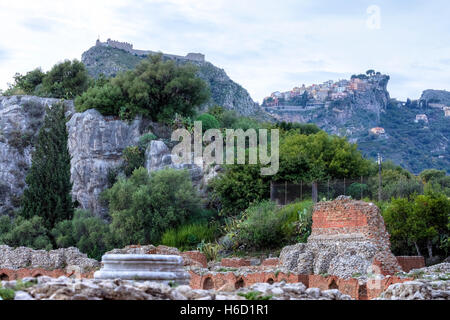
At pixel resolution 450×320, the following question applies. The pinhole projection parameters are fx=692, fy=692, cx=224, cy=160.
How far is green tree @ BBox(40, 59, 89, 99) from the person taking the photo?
48.8 m

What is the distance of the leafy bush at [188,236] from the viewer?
101ft

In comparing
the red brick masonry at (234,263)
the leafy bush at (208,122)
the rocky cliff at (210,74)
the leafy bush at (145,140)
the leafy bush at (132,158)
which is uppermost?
the rocky cliff at (210,74)

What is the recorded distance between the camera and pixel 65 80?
49219 mm

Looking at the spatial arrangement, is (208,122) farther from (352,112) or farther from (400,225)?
(352,112)

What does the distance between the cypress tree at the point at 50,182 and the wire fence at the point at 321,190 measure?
1088 centimetres

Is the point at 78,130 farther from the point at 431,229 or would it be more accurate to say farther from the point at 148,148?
the point at 431,229

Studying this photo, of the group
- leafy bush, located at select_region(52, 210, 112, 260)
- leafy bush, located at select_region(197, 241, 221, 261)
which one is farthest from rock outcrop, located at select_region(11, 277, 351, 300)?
leafy bush, located at select_region(52, 210, 112, 260)

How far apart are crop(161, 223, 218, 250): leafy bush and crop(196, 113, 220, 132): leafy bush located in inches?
395

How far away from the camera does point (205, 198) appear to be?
3547 centimetres

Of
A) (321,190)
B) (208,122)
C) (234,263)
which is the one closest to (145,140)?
(208,122)

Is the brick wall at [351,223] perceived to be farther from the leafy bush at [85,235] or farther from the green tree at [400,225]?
the leafy bush at [85,235]

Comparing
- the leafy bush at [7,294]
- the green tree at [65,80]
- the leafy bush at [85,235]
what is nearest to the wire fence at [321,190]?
the leafy bush at [85,235]

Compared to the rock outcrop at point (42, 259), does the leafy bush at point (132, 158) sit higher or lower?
higher
